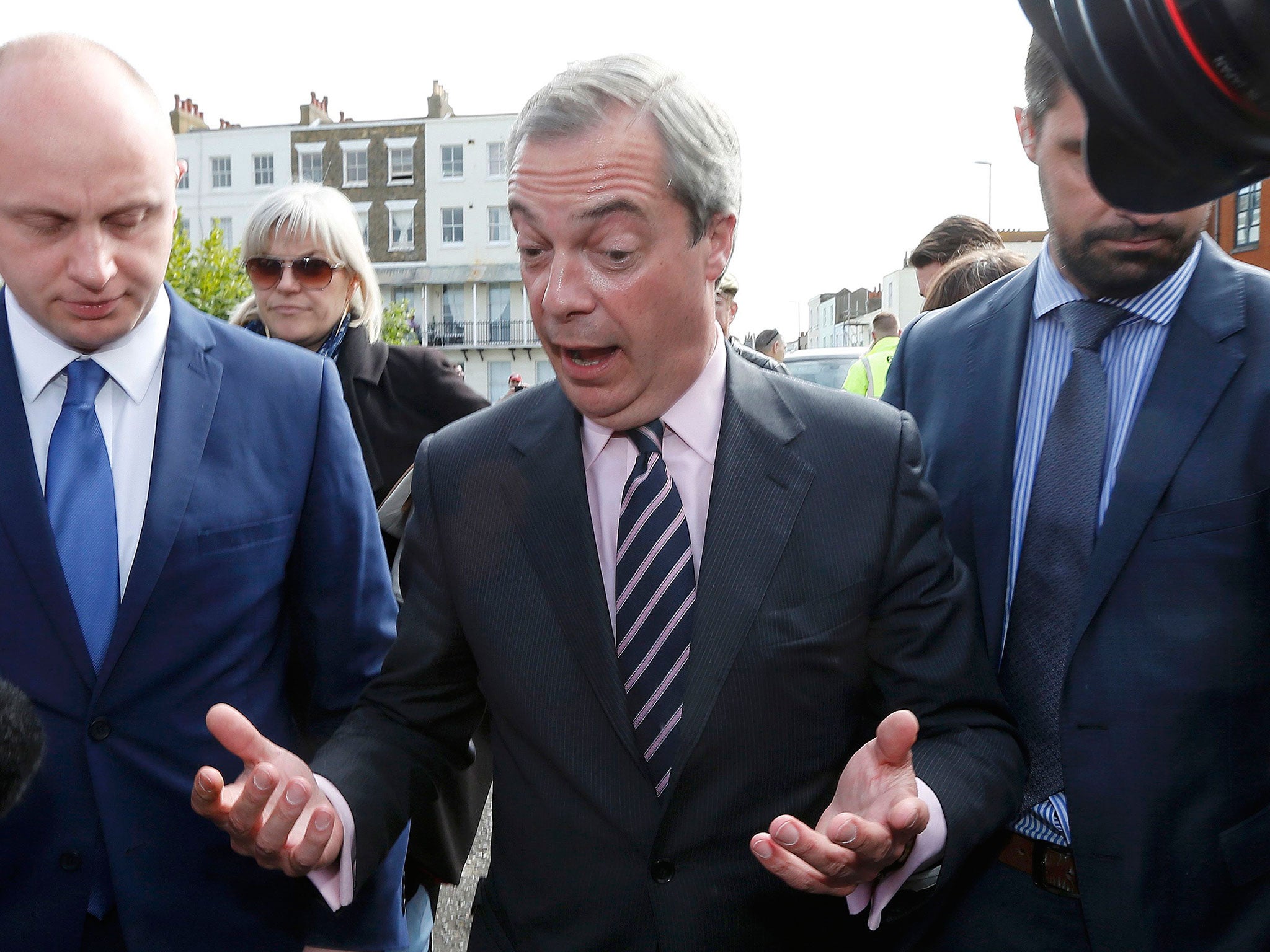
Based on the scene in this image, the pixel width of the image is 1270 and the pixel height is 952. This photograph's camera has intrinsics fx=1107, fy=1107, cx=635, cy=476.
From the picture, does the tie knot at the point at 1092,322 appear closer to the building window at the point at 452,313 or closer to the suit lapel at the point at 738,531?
the suit lapel at the point at 738,531

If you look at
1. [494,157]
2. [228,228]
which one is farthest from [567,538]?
[228,228]

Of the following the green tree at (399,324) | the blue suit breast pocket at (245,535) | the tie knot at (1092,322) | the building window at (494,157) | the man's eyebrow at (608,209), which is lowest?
the green tree at (399,324)

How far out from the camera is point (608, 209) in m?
1.87

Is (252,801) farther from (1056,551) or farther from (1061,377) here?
(1061,377)

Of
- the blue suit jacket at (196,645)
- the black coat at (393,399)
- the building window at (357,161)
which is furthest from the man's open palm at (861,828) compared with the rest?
the building window at (357,161)

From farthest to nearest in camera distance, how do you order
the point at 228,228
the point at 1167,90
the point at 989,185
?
1. the point at 228,228
2. the point at 989,185
3. the point at 1167,90

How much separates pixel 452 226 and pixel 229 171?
10.4 m

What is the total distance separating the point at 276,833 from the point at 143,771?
19.1 inches

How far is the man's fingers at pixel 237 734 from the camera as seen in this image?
1.64 metres

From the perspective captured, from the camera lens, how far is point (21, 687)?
6.40 feet

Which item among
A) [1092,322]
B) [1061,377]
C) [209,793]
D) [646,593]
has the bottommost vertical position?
[209,793]

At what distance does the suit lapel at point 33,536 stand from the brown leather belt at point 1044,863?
1738 mm

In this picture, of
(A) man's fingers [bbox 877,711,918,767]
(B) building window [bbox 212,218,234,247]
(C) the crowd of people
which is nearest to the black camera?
(A) man's fingers [bbox 877,711,918,767]

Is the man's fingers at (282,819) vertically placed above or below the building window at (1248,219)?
below
